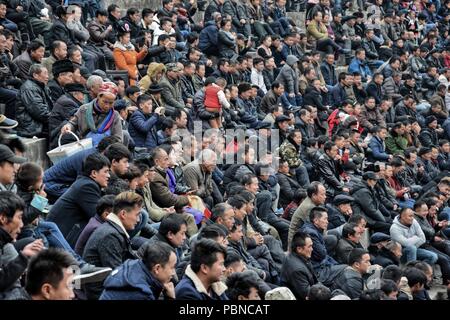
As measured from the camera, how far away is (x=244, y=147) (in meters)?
14.0

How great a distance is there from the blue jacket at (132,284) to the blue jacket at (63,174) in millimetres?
2666

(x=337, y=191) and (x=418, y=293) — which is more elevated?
(x=418, y=293)

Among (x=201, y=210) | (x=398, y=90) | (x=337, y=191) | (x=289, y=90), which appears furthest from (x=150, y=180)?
(x=398, y=90)

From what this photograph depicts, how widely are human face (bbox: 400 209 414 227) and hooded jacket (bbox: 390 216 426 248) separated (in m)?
0.05

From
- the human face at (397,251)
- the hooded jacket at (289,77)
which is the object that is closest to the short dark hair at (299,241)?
the human face at (397,251)

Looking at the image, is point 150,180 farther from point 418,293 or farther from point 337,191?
point 337,191

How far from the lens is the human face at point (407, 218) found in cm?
1329

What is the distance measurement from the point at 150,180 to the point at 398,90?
1154 cm

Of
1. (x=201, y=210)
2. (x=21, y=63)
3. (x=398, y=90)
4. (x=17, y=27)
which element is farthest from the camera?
(x=398, y=90)

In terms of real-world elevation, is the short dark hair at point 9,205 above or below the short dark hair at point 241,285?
above

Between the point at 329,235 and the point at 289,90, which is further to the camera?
the point at 289,90

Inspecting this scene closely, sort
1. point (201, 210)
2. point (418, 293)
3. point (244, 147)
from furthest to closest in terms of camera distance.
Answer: point (244, 147)
point (201, 210)
point (418, 293)

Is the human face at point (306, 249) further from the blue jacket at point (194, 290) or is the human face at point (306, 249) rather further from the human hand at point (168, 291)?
the human hand at point (168, 291)

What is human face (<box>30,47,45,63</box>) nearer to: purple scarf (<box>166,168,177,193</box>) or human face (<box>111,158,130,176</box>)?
purple scarf (<box>166,168,177,193</box>)
